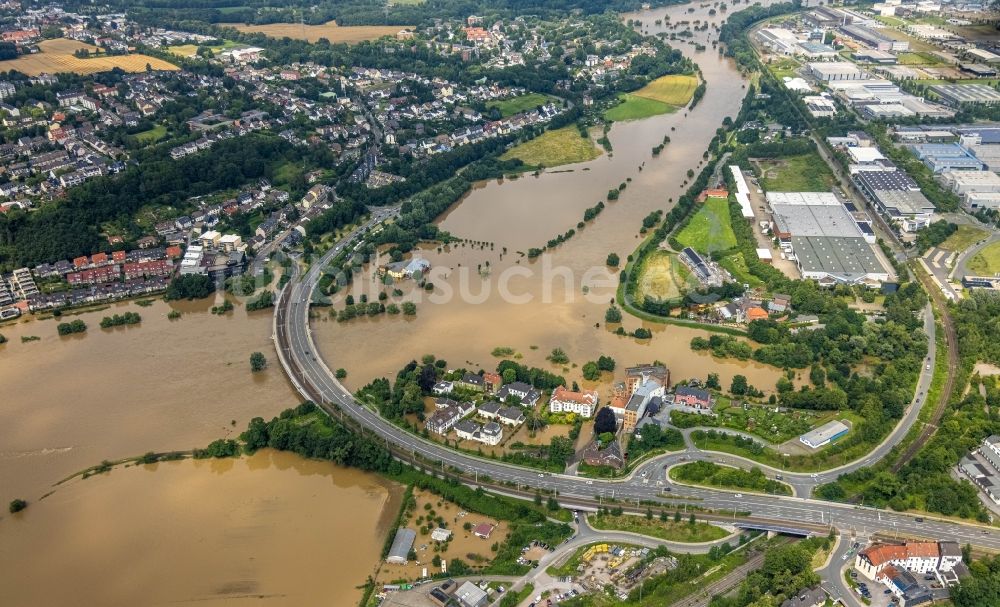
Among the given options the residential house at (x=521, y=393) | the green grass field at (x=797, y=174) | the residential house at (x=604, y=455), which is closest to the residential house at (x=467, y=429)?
the residential house at (x=521, y=393)

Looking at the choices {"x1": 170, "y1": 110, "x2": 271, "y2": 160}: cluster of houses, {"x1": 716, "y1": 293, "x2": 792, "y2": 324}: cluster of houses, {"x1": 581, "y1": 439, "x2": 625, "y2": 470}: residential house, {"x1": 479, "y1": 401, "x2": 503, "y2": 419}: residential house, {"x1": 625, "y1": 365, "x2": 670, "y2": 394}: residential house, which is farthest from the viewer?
{"x1": 170, "y1": 110, "x2": 271, "y2": 160}: cluster of houses

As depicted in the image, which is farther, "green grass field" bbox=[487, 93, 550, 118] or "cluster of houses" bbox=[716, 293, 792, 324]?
"green grass field" bbox=[487, 93, 550, 118]

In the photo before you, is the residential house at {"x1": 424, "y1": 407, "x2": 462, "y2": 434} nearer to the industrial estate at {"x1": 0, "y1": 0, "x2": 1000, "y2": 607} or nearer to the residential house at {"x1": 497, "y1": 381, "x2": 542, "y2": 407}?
the industrial estate at {"x1": 0, "y1": 0, "x2": 1000, "y2": 607}

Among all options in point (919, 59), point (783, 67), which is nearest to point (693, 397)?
point (783, 67)

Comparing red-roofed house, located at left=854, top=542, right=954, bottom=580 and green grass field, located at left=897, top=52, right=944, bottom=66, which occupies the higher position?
green grass field, located at left=897, top=52, right=944, bottom=66

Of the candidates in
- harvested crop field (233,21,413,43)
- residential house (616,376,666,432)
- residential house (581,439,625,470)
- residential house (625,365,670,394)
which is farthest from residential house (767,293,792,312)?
harvested crop field (233,21,413,43)

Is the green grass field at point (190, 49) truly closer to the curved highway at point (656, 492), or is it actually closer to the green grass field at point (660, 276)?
the green grass field at point (660, 276)
